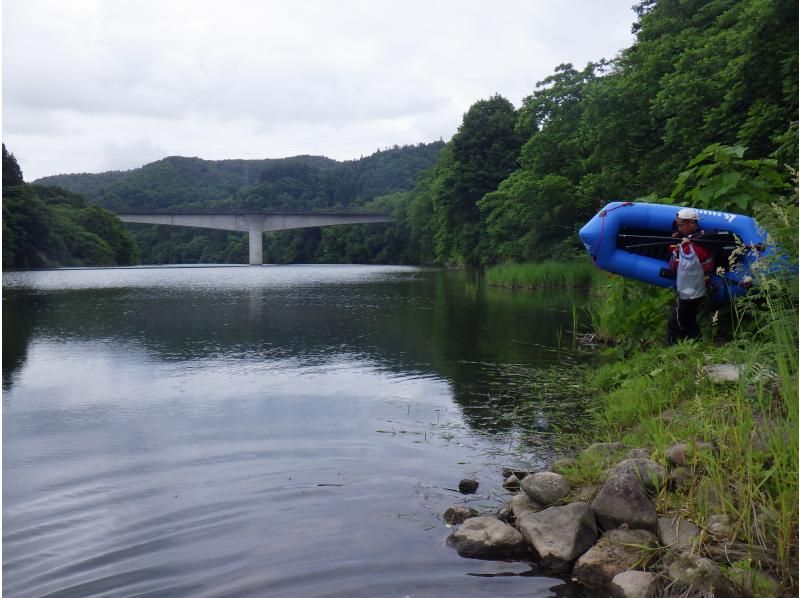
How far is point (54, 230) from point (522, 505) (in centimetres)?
7470

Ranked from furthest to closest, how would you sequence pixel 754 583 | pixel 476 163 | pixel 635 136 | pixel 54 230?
pixel 54 230 → pixel 476 163 → pixel 635 136 → pixel 754 583

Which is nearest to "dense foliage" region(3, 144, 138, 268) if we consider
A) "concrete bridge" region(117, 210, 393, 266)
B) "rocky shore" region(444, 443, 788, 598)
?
"concrete bridge" region(117, 210, 393, 266)

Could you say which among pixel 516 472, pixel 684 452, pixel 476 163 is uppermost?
pixel 476 163

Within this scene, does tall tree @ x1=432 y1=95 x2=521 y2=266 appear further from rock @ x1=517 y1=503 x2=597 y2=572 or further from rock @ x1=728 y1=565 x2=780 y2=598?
rock @ x1=728 y1=565 x2=780 y2=598

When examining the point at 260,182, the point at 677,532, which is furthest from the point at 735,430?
the point at 260,182

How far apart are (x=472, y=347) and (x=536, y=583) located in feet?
28.5

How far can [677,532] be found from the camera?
12.9ft

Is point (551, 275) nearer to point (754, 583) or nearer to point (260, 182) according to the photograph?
point (754, 583)

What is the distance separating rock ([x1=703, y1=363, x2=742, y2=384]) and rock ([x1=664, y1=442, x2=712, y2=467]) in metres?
1.31

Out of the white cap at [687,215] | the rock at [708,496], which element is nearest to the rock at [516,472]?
the rock at [708,496]

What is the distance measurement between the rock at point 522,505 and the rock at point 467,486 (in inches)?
21.6

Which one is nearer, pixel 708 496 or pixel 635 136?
pixel 708 496

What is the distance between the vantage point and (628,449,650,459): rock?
4.83m

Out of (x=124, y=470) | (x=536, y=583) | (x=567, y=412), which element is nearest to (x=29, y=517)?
(x=124, y=470)
